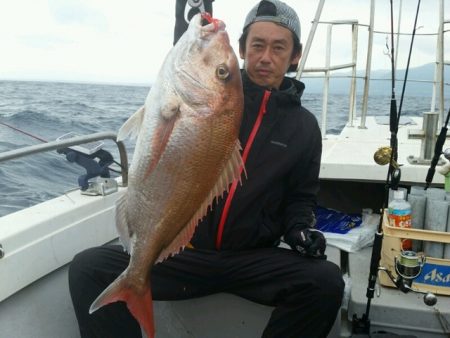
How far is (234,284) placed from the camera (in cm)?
267

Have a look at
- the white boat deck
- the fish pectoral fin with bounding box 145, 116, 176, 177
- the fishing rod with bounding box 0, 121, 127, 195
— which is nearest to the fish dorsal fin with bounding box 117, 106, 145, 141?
the fish pectoral fin with bounding box 145, 116, 176, 177

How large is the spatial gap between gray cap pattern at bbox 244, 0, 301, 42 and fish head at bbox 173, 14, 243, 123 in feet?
3.32

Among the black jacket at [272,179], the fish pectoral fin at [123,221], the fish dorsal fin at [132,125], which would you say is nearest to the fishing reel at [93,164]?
the black jacket at [272,179]

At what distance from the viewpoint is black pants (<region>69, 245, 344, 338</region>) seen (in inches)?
99.0

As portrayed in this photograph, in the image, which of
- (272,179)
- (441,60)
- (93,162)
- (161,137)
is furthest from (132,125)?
(441,60)

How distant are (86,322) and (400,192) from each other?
201 centimetres

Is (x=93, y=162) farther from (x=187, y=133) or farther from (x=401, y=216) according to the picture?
(x=401, y=216)

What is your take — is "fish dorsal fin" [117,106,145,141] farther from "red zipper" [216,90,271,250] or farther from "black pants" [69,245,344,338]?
"black pants" [69,245,344,338]

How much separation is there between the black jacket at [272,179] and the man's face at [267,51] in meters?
0.08

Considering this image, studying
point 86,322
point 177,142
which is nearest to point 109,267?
point 86,322

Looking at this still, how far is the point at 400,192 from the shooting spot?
10.4 ft

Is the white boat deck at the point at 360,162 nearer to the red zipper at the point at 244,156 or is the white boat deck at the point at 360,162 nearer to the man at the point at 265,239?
the man at the point at 265,239

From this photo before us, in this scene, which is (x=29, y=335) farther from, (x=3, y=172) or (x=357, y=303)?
(x=3, y=172)

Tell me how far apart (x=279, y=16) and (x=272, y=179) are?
3.17 feet
